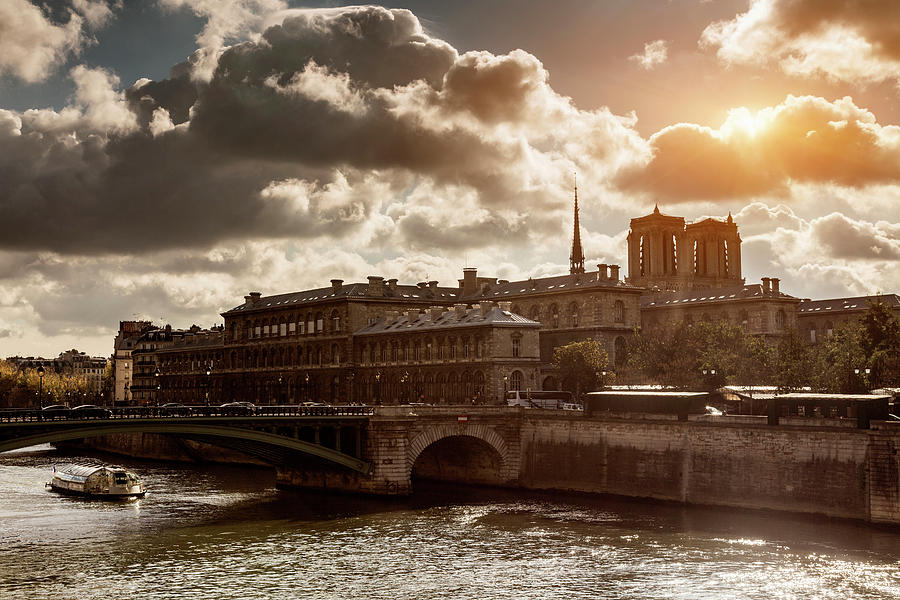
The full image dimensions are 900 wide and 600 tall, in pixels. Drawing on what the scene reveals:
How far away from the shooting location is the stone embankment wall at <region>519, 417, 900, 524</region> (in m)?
62.1

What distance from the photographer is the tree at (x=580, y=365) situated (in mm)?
119250

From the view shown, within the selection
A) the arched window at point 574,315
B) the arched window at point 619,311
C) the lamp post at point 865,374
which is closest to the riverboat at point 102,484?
the lamp post at point 865,374

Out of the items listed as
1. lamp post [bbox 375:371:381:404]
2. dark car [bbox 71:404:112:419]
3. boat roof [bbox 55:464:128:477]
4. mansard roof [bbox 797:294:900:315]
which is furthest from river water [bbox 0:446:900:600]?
mansard roof [bbox 797:294:900:315]

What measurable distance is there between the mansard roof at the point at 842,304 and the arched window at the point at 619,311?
117 feet

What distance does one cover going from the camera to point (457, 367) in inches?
4599

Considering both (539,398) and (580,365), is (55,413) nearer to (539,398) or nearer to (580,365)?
(539,398)

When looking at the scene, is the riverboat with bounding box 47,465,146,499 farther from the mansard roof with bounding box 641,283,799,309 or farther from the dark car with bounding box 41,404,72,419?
the mansard roof with bounding box 641,283,799,309

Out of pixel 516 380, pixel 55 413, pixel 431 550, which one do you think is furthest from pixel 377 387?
pixel 431 550

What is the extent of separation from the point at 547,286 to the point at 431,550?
86605 millimetres

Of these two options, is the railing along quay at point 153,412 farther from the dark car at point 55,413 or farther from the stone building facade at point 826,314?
the stone building facade at point 826,314

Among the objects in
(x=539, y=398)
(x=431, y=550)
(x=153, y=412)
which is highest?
(x=539, y=398)

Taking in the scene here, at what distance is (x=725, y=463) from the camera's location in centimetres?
7006

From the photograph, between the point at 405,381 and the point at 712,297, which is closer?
the point at 405,381

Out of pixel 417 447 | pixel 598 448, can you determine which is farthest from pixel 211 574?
pixel 598 448
